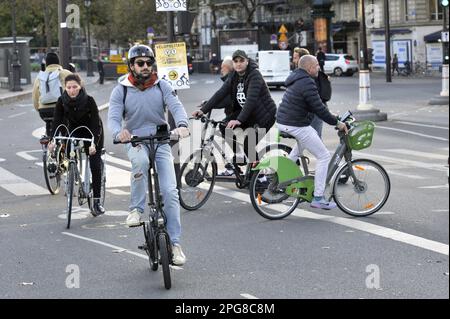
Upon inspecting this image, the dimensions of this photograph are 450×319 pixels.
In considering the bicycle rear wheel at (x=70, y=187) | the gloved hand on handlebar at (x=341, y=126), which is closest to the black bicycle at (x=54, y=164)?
the bicycle rear wheel at (x=70, y=187)

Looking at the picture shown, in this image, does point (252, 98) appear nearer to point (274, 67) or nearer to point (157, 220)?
point (157, 220)

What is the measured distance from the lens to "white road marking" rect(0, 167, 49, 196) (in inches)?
489

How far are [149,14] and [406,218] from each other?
257ft

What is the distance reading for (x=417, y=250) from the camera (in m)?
8.10

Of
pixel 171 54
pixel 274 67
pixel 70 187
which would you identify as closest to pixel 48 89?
pixel 171 54

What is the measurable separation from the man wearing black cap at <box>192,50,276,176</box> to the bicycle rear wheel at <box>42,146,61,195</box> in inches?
70.8

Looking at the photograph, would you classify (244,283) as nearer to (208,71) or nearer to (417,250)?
(417,250)

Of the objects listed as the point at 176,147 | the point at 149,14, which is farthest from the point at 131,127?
the point at 149,14

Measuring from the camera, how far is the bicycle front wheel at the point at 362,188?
997 cm

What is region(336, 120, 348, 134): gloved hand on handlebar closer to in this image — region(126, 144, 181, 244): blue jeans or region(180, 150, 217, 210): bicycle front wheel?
region(180, 150, 217, 210): bicycle front wheel

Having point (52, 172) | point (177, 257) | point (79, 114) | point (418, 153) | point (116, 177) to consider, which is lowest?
point (418, 153)

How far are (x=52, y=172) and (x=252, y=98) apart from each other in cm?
269

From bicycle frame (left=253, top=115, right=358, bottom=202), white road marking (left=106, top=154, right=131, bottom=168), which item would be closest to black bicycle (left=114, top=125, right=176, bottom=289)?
bicycle frame (left=253, top=115, right=358, bottom=202)

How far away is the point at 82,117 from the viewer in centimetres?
1020
